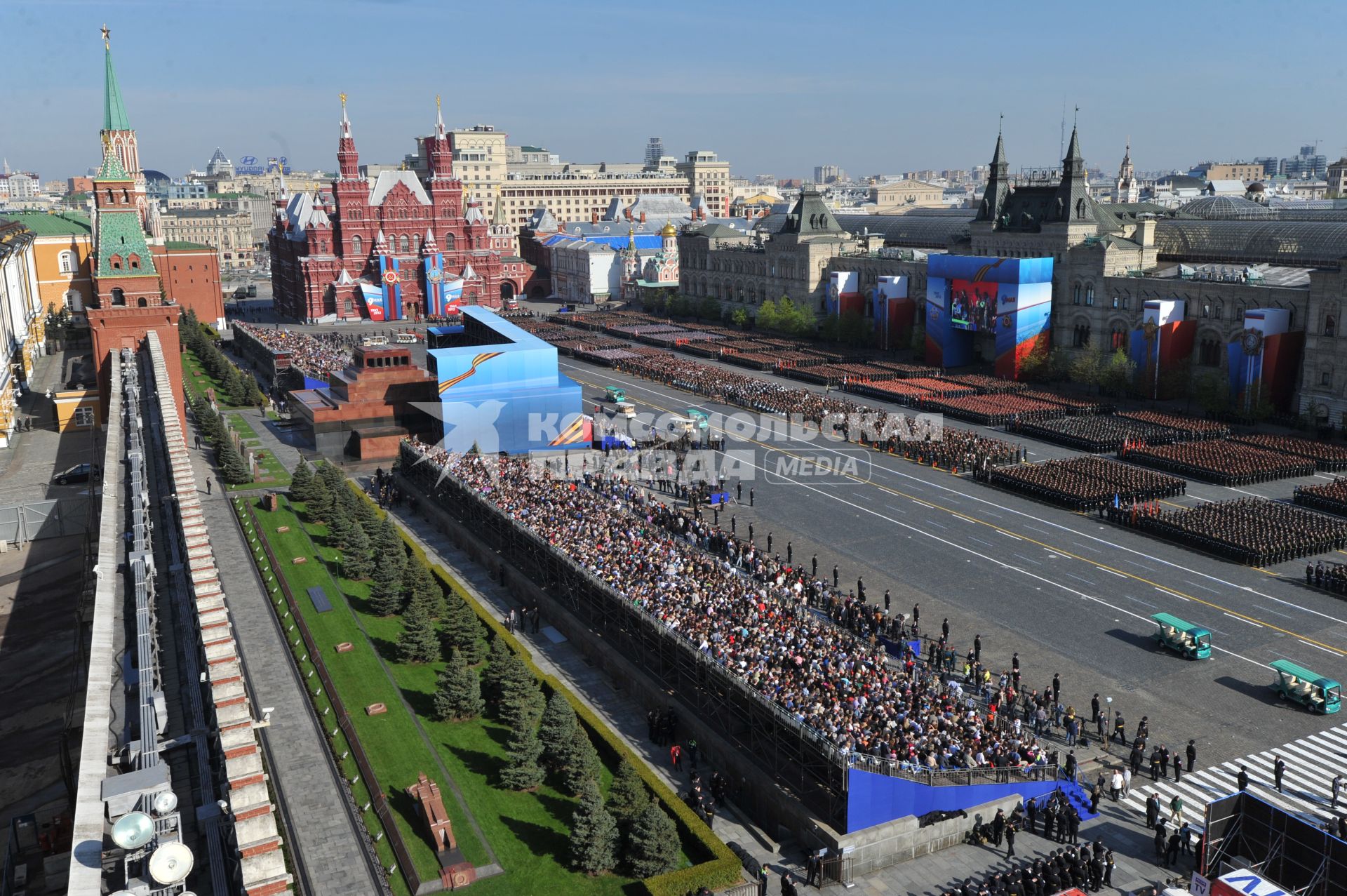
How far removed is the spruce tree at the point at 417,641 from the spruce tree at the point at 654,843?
1145 cm

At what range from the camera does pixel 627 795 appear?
20.8 m

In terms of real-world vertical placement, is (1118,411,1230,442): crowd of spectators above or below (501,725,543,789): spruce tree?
above

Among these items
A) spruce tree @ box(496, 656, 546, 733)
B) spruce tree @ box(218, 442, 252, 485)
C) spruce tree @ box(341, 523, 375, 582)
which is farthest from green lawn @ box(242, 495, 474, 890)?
spruce tree @ box(218, 442, 252, 485)

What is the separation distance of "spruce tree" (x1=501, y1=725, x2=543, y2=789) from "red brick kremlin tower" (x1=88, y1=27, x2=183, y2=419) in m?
37.3

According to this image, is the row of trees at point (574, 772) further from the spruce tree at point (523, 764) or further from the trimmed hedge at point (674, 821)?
the trimmed hedge at point (674, 821)

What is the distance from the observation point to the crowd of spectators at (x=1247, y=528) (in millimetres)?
37281

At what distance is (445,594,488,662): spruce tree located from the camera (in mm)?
29562

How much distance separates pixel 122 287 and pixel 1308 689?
182ft

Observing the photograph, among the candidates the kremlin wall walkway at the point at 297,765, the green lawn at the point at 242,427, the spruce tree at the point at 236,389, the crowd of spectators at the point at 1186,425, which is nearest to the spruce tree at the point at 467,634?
the kremlin wall walkway at the point at 297,765

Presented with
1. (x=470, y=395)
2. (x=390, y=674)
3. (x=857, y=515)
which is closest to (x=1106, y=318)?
(x=857, y=515)

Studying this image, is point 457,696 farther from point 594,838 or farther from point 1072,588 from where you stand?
point 1072,588

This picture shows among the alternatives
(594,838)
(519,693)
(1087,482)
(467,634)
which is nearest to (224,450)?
(467,634)

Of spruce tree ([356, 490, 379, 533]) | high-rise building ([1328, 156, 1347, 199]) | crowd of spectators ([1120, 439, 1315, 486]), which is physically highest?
high-rise building ([1328, 156, 1347, 199])

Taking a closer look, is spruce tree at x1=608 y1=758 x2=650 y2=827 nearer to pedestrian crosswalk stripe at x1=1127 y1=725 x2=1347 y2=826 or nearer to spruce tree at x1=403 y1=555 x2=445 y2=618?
pedestrian crosswalk stripe at x1=1127 y1=725 x2=1347 y2=826
